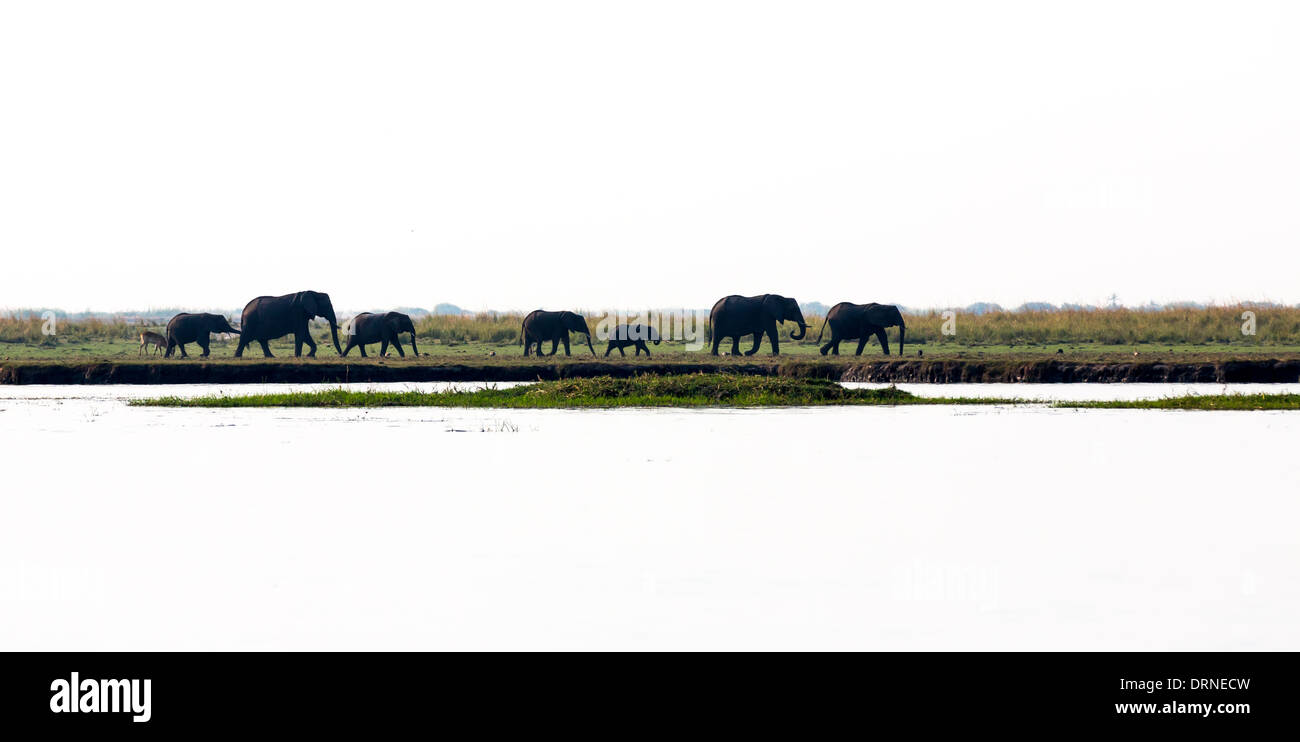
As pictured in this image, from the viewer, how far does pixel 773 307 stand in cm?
4391

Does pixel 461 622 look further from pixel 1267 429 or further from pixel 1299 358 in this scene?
pixel 1299 358

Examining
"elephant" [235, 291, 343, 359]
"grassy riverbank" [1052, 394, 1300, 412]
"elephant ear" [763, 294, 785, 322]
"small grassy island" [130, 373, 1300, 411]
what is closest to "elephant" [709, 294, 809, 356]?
"elephant ear" [763, 294, 785, 322]

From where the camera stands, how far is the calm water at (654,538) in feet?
29.6

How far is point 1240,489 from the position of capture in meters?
14.9

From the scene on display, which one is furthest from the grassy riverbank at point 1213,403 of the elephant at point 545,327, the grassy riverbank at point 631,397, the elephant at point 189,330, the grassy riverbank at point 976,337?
the elephant at point 189,330

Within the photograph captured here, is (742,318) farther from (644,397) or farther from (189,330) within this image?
(644,397)

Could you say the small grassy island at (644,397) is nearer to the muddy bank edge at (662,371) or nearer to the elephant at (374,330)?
the muddy bank edge at (662,371)

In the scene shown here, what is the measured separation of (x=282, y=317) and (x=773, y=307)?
41.0ft

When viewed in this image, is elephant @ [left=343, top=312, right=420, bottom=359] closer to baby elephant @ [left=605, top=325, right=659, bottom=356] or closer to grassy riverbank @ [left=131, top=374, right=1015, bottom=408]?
baby elephant @ [left=605, top=325, right=659, bottom=356]

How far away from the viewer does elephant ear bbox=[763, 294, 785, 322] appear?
43719mm

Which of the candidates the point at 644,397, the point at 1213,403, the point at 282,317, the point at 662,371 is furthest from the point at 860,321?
the point at 1213,403

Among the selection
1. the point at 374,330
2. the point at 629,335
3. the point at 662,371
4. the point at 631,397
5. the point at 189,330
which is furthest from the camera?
the point at 189,330
